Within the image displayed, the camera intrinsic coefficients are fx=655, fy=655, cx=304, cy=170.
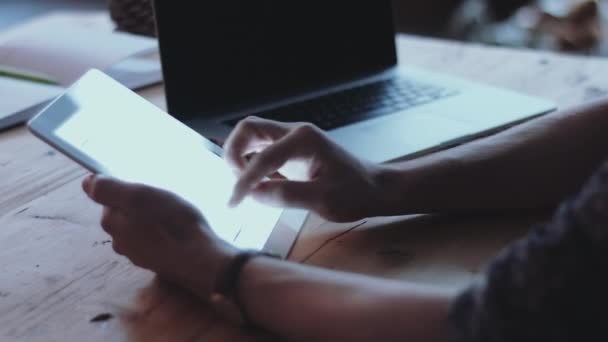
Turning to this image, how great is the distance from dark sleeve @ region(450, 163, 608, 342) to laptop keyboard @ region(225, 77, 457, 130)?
0.52m

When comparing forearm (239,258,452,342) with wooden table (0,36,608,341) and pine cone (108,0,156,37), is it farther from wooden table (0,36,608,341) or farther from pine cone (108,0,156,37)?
pine cone (108,0,156,37)

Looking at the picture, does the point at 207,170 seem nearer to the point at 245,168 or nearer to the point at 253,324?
the point at 245,168

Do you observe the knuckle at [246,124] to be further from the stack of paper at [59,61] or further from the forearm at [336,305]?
the stack of paper at [59,61]

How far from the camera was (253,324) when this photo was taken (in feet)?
1.81

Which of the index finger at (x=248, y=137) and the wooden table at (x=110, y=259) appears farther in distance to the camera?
the index finger at (x=248, y=137)

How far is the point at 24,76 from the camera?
1126 mm

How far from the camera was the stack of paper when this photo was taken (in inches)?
40.9

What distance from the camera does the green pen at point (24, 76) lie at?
1115 mm

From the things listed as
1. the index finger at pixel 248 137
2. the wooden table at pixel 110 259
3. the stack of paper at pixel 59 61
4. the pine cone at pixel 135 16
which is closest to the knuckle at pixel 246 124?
the index finger at pixel 248 137

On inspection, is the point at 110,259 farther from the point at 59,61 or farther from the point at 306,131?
the point at 59,61

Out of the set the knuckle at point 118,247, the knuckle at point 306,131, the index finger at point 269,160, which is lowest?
the knuckle at point 118,247

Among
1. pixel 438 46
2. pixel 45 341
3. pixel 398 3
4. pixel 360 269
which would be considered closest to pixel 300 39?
pixel 438 46

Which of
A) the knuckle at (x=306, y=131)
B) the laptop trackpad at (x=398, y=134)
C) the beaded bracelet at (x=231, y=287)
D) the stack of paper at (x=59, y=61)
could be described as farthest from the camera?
the stack of paper at (x=59, y=61)

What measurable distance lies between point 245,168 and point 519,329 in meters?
0.33
